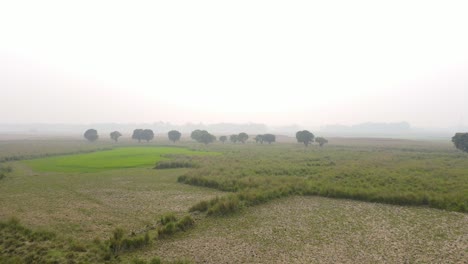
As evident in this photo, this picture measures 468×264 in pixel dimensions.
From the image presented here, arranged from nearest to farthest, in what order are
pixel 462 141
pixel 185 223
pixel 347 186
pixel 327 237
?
pixel 327 237 → pixel 185 223 → pixel 347 186 → pixel 462 141

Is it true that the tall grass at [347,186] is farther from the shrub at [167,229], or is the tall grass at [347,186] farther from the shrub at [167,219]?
the shrub at [167,229]

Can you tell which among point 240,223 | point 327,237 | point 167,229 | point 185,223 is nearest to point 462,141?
point 327,237

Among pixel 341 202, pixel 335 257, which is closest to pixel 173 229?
pixel 335 257

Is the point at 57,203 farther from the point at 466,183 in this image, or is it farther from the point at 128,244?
the point at 466,183

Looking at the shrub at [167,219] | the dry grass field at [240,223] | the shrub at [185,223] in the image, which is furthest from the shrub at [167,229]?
the shrub at [167,219]

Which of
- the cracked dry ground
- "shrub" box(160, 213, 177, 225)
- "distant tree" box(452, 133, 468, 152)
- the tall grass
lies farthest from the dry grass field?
"distant tree" box(452, 133, 468, 152)

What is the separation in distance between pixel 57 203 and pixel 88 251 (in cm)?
1231

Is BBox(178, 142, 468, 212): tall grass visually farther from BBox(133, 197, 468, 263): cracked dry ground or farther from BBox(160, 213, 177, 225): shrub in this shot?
BBox(160, 213, 177, 225): shrub

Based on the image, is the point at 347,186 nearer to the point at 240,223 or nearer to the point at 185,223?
the point at 240,223

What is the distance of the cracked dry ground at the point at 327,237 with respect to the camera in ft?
43.0

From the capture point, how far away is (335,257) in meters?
13.0

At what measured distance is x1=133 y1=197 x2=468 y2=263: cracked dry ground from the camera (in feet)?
43.0

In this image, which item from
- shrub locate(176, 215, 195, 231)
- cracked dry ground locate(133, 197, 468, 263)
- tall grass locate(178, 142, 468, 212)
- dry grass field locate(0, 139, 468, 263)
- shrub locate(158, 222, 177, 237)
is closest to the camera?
cracked dry ground locate(133, 197, 468, 263)

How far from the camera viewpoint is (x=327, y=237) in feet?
50.6
